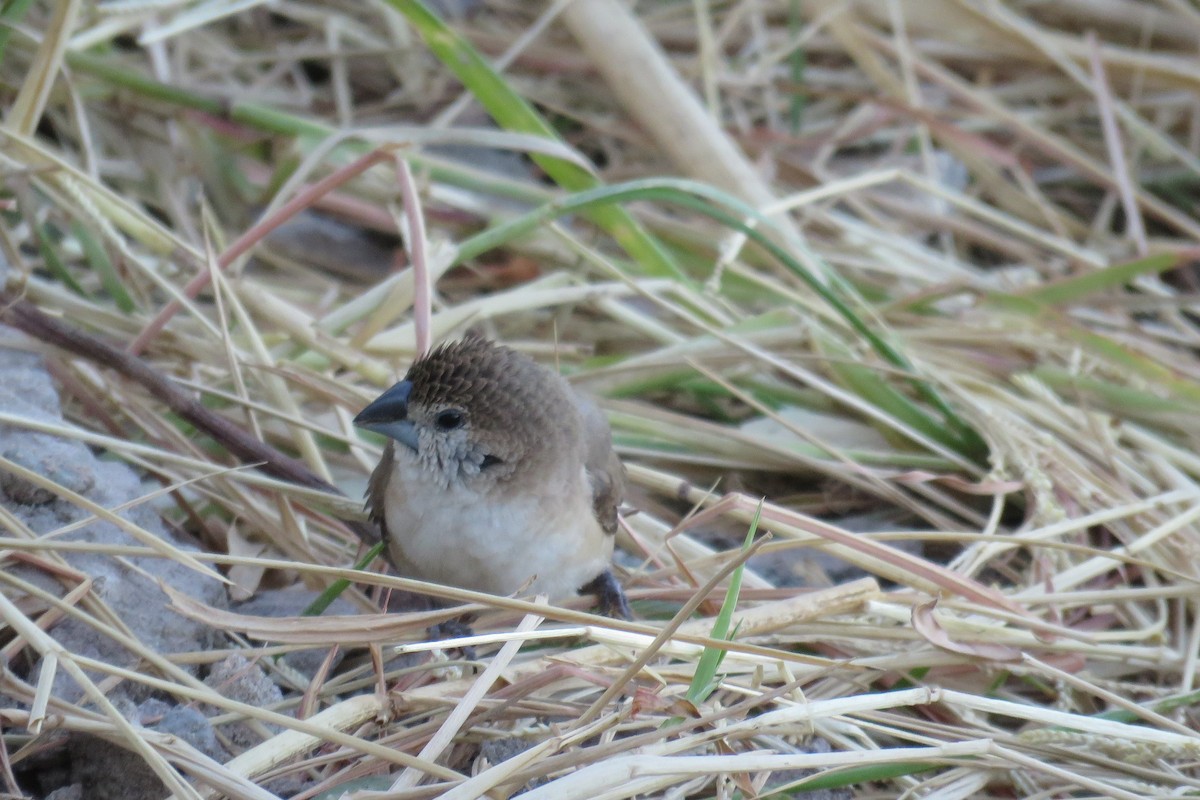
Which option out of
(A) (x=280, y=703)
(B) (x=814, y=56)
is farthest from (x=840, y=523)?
(B) (x=814, y=56)

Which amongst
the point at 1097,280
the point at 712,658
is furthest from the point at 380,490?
the point at 1097,280

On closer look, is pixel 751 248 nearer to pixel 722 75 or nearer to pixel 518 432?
pixel 722 75

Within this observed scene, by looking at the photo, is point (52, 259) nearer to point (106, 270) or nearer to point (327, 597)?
point (106, 270)

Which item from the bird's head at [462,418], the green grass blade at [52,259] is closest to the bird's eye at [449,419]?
the bird's head at [462,418]

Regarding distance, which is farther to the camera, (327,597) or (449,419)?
(449,419)

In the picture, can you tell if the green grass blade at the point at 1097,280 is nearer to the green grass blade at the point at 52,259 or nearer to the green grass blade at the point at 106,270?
the green grass blade at the point at 106,270

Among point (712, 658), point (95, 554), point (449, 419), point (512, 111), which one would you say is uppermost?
point (512, 111)

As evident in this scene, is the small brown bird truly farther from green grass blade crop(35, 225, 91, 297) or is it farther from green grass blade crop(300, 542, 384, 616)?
green grass blade crop(35, 225, 91, 297)
